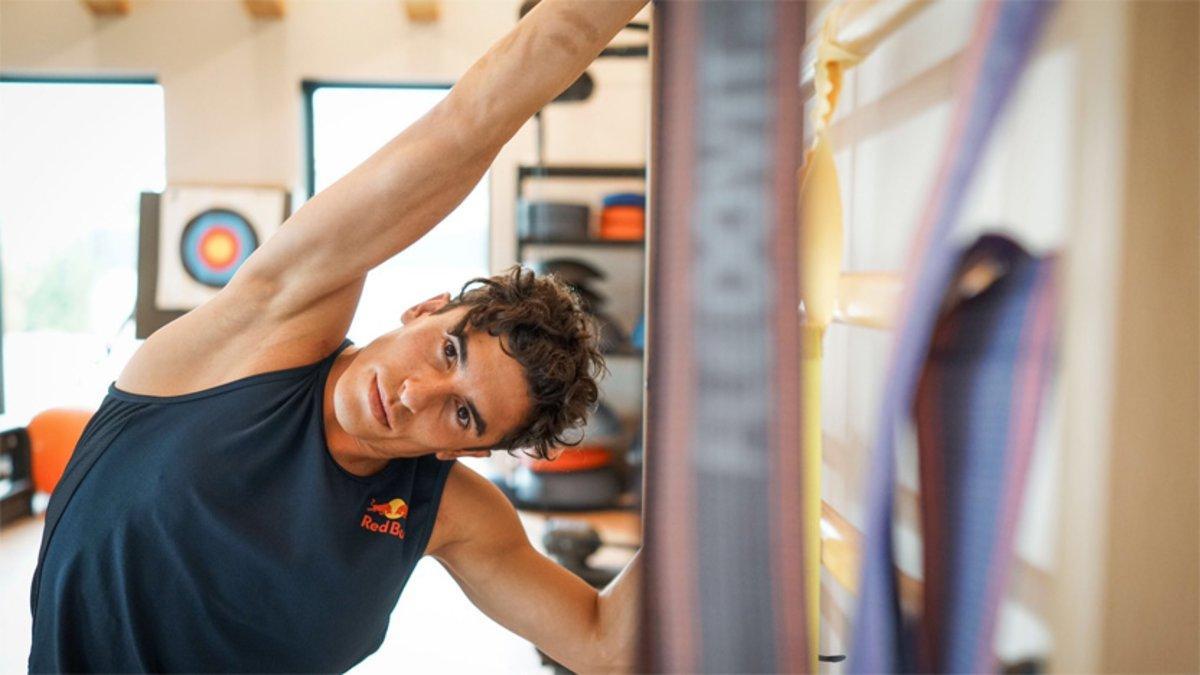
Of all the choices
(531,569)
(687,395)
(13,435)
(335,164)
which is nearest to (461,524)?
(531,569)

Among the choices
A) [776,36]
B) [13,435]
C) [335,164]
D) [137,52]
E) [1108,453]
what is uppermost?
[137,52]

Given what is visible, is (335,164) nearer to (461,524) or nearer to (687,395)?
(461,524)

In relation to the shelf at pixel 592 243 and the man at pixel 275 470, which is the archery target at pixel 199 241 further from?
the man at pixel 275 470

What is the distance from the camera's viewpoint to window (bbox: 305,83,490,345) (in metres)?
3.90

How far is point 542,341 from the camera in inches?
34.8

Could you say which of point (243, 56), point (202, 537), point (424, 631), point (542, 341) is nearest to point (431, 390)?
point (542, 341)

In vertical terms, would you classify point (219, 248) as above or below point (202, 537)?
above

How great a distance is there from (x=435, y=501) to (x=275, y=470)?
172 millimetres

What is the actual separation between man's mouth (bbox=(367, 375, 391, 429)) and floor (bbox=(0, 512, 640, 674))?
1.24 metres

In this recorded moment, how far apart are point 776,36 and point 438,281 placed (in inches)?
154

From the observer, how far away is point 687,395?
269 millimetres

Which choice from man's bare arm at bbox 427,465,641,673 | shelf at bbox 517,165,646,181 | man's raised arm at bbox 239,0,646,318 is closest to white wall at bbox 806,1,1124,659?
man's raised arm at bbox 239,0,646,318

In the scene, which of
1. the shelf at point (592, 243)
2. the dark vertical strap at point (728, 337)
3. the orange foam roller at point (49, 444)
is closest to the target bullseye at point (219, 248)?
the orange foam roller at point (49, 444)

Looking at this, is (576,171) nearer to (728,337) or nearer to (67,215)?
(67,215)
